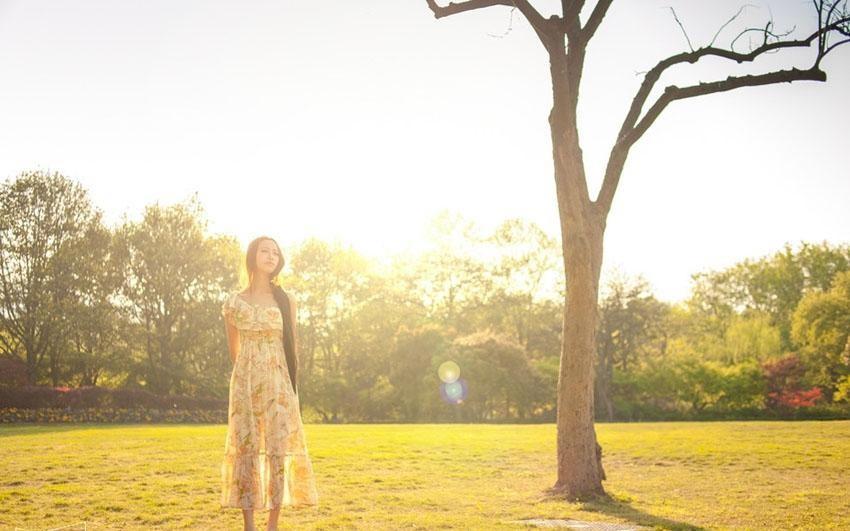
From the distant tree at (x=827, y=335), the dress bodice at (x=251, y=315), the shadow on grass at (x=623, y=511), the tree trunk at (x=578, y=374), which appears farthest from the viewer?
the distant tree at (x=827, y=335)

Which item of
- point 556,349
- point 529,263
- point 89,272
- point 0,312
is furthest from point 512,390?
point 0,312

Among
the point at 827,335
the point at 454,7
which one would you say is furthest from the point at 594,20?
the point at 827,335

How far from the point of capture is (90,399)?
31672mm

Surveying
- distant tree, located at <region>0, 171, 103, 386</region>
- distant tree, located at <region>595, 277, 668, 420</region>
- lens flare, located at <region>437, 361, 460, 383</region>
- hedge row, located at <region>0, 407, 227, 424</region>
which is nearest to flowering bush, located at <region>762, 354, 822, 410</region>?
distant tree, located at <region>595, 277, 668, 420</region>

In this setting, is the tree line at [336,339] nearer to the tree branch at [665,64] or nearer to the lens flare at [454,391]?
the lens flare at [454,391]

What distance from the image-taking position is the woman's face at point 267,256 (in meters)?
6.00

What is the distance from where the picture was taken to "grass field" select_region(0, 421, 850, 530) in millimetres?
7176

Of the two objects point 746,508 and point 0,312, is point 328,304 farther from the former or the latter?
point 746,508

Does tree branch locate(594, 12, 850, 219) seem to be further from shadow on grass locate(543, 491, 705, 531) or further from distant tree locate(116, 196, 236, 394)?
distant tree locate(116, 196, 236, 394)

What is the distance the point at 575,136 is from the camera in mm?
9766

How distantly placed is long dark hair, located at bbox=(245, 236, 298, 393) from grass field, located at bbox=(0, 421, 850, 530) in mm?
1808

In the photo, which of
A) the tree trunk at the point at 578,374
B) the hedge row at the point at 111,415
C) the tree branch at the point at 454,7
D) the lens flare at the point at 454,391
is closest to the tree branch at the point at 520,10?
the tree branch at the point at 454,7

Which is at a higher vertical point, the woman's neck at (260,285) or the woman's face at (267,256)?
the woman's face at (267,256)

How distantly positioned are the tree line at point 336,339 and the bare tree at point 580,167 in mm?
27429
